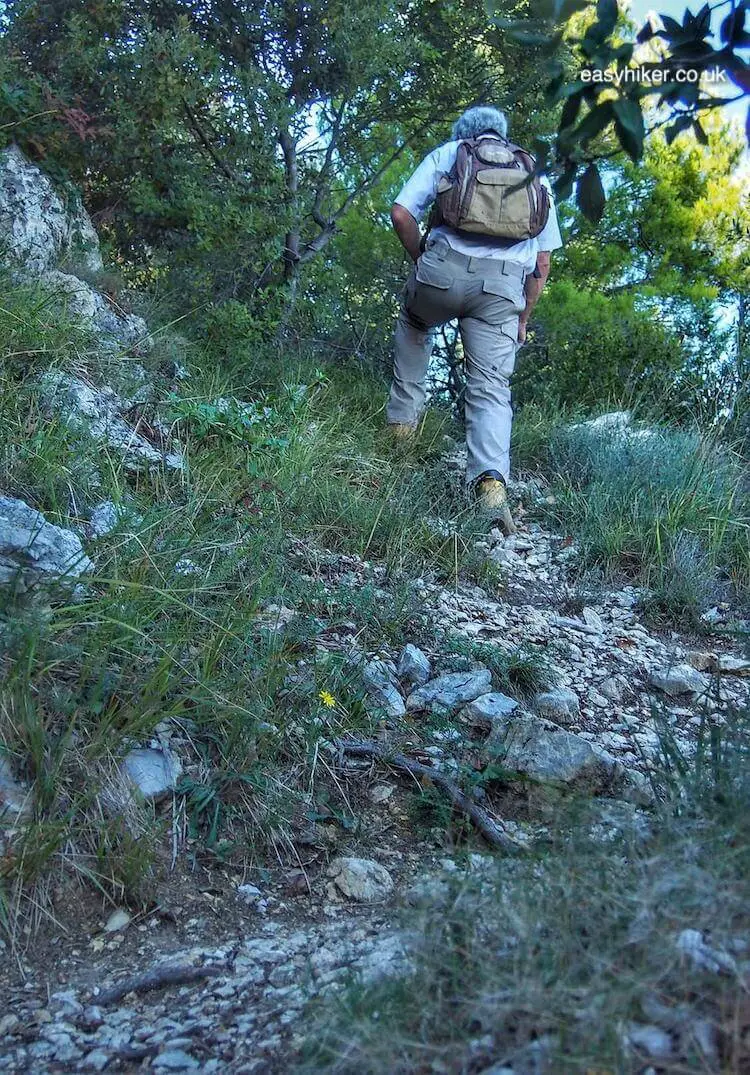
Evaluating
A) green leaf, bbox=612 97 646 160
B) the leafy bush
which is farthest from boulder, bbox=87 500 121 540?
the leafy bush

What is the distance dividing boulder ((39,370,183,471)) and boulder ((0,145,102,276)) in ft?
3.20

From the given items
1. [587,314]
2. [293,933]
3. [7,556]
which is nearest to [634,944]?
[293,933]

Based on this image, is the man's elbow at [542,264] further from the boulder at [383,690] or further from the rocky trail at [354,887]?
the boulder at [383,690]

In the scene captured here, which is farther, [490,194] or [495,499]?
[495,499]

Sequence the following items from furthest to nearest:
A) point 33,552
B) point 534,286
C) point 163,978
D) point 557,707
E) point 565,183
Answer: point 534,286
point 557,707
point 33,552
point 163,978
point 565,183

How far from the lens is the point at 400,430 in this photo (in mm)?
5422

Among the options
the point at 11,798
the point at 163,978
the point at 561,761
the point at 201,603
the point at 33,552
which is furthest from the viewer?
the point at 201,603

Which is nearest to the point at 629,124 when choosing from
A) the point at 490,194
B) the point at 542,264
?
the point at 490,194

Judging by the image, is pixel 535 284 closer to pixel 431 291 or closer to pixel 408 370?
pixel 431 291

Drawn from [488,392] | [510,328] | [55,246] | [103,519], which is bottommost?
[103,519]

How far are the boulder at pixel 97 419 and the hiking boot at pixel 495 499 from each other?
4.86ft

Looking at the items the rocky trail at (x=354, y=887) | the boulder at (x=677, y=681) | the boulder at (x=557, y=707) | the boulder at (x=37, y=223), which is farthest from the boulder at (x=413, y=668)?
the boulder at (x=37, y=223)

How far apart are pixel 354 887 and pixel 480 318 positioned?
131 inches

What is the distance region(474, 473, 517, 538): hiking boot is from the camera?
4.84 m
